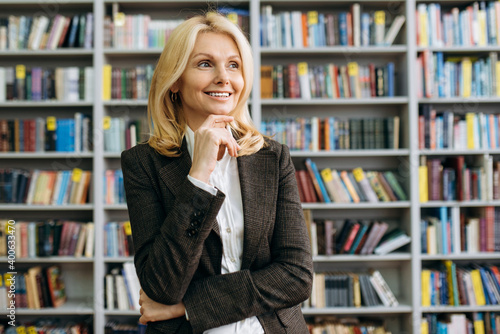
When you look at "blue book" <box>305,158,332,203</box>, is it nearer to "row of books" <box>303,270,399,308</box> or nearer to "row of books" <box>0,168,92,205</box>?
"row of books" <box>303,270,399,308</box>

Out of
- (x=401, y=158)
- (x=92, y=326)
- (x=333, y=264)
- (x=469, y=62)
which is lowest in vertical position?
(x=92, y=326)

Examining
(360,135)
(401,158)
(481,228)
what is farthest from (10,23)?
(481,228)

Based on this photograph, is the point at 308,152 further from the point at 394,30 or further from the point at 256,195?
the point at 256,195

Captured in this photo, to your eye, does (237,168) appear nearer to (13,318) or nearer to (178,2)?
(178,2)

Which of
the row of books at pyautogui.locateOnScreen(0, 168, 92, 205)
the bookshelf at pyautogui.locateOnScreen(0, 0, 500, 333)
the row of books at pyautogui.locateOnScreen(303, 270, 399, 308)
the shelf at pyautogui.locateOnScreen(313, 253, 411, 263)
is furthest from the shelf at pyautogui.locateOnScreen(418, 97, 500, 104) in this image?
the row of books at pyautogui.locateOnScreen(0, 168, 92, 205)

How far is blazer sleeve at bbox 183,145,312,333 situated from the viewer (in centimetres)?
93

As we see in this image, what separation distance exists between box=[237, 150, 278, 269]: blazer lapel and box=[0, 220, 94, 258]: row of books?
2.19 metres

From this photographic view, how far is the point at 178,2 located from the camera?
302 centimetres

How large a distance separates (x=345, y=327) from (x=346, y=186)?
999mm

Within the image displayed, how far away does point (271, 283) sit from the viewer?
3.18 feet

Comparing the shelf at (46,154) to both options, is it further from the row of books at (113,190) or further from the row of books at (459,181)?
the row of books at (459,181)

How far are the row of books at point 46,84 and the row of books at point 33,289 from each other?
1.24 metres

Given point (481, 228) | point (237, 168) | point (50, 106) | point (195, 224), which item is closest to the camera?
point (195, 224)

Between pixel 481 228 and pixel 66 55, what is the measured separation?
3287 mm
